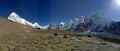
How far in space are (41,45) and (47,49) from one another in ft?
8.44

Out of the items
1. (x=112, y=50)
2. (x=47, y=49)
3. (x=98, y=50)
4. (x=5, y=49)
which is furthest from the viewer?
(x=112, y=50)

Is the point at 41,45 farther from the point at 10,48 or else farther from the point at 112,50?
the point at 112,50

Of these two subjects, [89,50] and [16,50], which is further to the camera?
[89,50]

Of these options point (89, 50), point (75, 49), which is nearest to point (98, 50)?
point (89, 50)

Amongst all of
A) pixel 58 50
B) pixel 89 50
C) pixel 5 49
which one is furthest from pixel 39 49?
pixel 89 50

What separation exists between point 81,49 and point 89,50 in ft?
4.07

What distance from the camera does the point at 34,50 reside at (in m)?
28.5

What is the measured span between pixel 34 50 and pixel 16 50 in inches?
98.7

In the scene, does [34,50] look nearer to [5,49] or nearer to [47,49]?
[47,49]

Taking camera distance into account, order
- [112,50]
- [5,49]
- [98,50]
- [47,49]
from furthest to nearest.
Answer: [112,50]
[98,50]
[47,49]
[5,49]

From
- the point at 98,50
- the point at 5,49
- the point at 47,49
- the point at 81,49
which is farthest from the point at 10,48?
the point at 98,50

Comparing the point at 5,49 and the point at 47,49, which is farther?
the point at 47,49

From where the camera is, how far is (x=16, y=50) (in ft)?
91.4

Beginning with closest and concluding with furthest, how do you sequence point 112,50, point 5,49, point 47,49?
1. point 5,49
2. point 47,49
3. point 112,50
